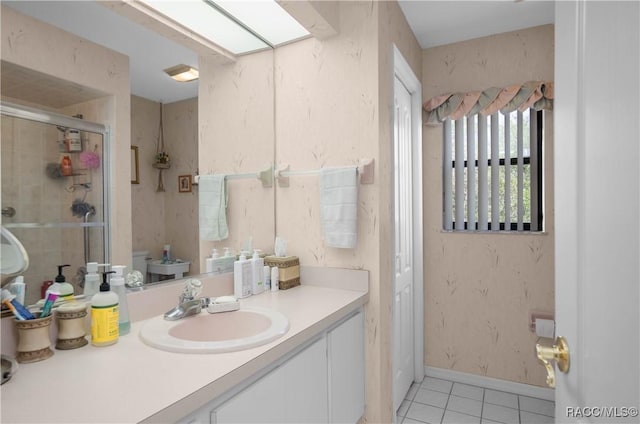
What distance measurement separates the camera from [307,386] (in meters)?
1.28

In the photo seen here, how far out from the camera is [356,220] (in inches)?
68.3

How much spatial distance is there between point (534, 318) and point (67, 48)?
2.84 m

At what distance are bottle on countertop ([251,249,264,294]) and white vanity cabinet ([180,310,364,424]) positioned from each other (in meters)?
0.45

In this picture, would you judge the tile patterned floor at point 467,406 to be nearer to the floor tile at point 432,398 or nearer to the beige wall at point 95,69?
the floor tile at point 432,398

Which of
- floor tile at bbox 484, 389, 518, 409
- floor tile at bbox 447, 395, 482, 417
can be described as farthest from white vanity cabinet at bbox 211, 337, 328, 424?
floor tile at bbox 484, 389, 518, 409

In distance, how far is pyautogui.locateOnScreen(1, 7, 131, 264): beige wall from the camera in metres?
0.99

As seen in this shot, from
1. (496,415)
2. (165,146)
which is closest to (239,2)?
(165,146)

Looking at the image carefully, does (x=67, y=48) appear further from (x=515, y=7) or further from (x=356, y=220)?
(x=515, y=7)

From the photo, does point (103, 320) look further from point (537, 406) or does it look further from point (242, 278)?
point (537, 406)

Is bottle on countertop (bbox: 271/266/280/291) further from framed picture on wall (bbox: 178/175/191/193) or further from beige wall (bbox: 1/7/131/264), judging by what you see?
beige wall (bbox: 1/7/131/264)

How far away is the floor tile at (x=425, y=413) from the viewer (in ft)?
7.13

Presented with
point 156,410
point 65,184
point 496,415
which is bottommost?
point 496,415

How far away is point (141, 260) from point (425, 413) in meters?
1.95

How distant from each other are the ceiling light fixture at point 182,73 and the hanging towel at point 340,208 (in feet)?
2.47
